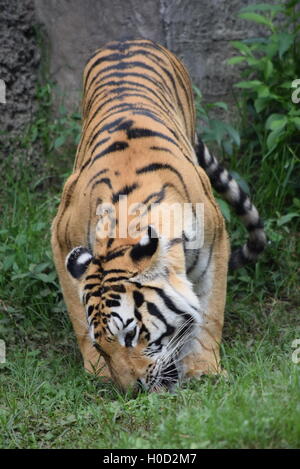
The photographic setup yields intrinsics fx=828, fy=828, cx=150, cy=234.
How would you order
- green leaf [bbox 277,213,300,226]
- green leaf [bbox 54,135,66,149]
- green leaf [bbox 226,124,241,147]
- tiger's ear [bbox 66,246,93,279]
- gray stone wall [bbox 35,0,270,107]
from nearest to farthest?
tiger's ear [bbox 66,246,93,279] < green leaf [bbox 277,213,300,226] < green leaf [bbox 226,124,241,147] < green leaf [bbox 54,135,66,149] < gray stone wall [bbox 35,0,270,107]

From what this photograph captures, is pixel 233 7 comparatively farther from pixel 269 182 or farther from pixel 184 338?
pixel 184 338

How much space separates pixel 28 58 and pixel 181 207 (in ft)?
10.7

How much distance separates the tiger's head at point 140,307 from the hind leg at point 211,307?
0.52 meters

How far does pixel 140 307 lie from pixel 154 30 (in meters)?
3.50

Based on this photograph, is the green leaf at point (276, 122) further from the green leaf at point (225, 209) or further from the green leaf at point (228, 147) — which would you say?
the green leaf at point (225, 209)

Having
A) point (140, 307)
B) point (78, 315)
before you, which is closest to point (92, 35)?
point (78, 315)

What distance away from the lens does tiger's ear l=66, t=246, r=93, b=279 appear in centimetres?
416

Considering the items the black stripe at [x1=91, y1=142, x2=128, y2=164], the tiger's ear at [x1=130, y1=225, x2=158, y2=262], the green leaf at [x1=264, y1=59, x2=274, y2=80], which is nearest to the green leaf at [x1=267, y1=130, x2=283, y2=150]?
the green leaf at [x1=264, y1=59, x2=274, y2=80]

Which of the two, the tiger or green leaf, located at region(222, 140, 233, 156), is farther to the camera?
green leaf, located at region(222, 140, 233, 156)

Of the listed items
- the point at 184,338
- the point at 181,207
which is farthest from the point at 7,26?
the point at 184,338

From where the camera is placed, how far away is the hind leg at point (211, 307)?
15.1ft

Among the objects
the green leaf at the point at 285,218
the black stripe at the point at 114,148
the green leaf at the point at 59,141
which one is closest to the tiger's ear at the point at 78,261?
the black stripe at the point at 114,148

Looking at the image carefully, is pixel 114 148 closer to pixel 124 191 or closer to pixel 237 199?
pixel 124 191

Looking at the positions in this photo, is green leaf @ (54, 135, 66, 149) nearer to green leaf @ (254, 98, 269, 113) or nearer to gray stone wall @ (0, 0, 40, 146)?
gray stone wall @ (0, 0, 40, 146)
